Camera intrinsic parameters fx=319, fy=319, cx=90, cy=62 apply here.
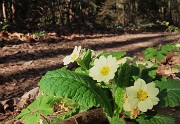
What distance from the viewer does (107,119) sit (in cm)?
231

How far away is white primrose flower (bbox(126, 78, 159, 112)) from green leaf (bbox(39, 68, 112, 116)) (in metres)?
0.24

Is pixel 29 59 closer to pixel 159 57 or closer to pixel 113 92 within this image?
pixel 159 57

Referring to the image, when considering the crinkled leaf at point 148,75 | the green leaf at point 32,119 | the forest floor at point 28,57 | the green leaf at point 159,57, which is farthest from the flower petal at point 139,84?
the forest floor at point 28,57

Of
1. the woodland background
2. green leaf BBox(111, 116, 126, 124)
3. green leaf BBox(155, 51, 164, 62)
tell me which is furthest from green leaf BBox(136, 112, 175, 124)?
the woodland background

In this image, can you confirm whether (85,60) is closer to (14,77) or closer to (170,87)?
(170,87)

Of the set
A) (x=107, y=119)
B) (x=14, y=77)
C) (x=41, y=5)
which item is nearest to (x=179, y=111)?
(x=107, y=119)

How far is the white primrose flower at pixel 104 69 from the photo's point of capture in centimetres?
210

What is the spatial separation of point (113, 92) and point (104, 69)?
23 cm

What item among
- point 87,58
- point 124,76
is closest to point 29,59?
point 87,58

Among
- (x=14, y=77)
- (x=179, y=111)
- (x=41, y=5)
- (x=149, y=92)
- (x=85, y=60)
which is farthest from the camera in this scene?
(x=41, y=5)

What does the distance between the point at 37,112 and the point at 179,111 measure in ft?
4.49

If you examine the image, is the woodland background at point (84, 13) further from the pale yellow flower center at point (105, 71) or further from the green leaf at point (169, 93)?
the pale yellow flower center at point (105, 71)

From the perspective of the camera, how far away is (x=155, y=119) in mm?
2102

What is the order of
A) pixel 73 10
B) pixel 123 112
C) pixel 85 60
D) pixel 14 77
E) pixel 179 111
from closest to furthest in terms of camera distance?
pixel 123 112, pixel 85 60, pixel 179 111, pixel 14 77, pixel 73 10
